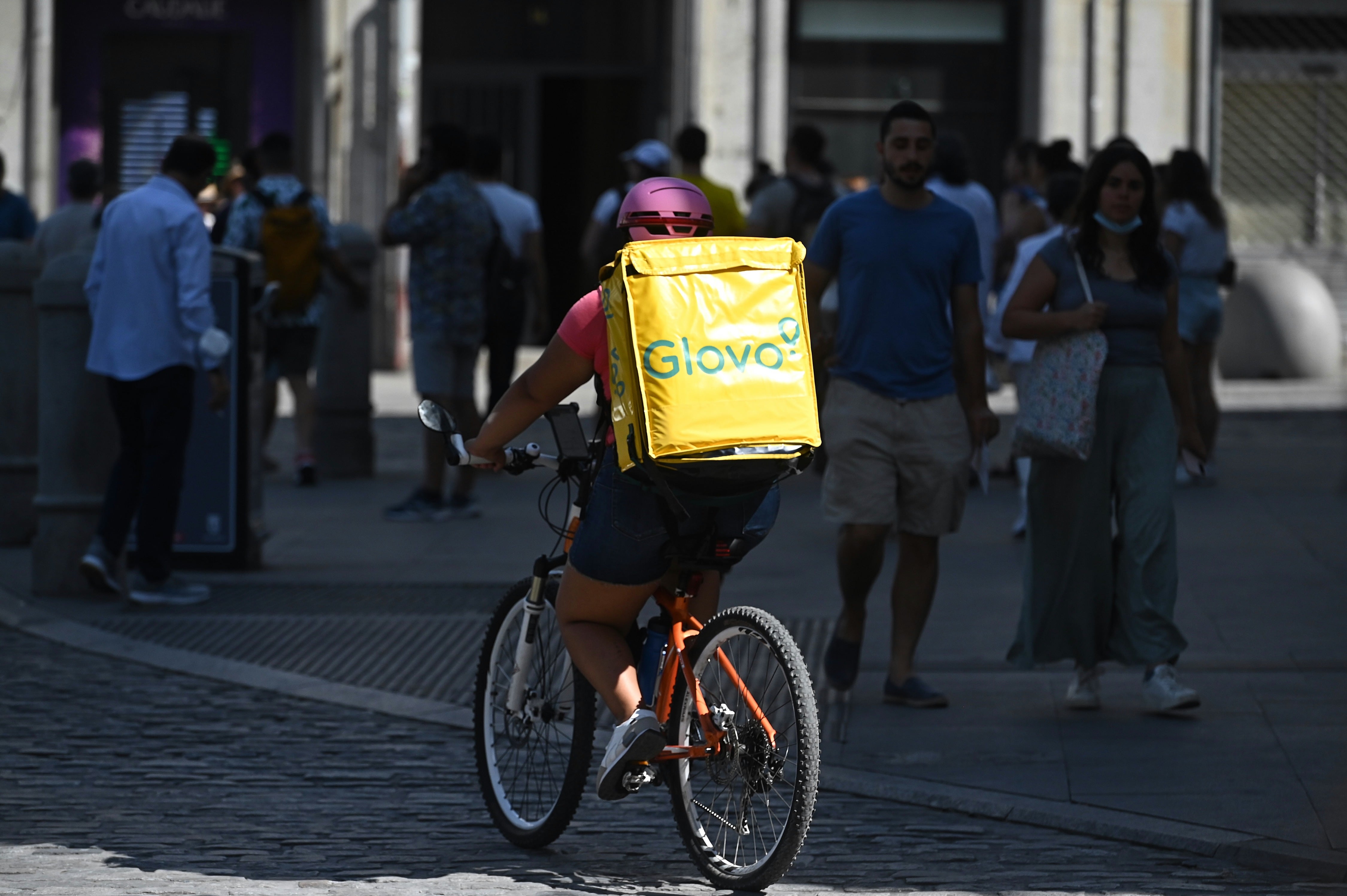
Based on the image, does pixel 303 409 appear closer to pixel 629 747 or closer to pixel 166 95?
pixel 629 747

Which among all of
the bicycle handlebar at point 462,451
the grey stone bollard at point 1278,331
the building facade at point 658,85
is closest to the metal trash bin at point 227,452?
the bicycle handlebar at point 462,451

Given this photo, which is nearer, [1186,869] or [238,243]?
Answer: [1186,869]

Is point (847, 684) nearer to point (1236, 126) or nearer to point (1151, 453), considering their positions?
point (1151, 453)

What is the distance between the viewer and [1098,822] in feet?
17.5

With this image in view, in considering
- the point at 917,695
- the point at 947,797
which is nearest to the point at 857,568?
the point at 917,695

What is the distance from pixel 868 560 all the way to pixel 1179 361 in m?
1.17

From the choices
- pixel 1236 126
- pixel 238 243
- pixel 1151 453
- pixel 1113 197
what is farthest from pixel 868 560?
pixel 1236 126

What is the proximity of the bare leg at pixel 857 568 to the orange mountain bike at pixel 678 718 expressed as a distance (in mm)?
1403

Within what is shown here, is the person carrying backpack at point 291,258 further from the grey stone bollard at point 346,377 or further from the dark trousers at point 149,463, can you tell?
the dark trousers at point 149,463

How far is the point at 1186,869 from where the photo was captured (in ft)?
16.3

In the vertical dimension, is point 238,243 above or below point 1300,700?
above

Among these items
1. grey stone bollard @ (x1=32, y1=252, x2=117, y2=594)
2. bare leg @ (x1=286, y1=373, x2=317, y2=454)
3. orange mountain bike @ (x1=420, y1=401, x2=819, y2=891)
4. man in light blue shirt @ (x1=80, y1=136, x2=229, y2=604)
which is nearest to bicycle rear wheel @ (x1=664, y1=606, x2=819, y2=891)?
orange mountain bike @ (x1=420, y1=401, x2=819, y2=891)

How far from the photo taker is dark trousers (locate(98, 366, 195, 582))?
8250 mm

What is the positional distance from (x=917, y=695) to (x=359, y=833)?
2.07 meters
